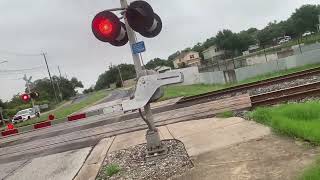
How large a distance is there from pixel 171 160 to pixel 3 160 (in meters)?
6.98

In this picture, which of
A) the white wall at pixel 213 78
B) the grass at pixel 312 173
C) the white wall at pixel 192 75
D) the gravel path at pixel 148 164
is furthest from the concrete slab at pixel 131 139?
the white wall at pixel 192 75

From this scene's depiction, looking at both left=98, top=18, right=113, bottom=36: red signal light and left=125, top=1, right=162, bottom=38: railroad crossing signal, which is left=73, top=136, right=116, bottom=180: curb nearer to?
left=98, top=18, right=113, bottom=36: red signal light

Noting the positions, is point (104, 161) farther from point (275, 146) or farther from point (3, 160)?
point (3, 160)

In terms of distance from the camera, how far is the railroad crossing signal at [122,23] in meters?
7.55

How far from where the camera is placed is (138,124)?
14430 millimetres

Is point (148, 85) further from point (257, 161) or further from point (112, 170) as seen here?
point (257, 161)

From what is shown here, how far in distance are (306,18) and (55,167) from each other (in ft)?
340

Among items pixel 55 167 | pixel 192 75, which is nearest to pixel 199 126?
pixel 55 167

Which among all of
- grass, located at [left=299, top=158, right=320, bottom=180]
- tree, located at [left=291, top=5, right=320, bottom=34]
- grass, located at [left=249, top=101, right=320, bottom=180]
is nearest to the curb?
grass, located at [left=249, top=101, right=320, bottom=180]

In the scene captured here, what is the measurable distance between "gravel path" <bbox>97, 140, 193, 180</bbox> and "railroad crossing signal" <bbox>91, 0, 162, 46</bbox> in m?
2.04

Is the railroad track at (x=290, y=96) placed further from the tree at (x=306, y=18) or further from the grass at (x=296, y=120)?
the tree at (x=306, y=18)

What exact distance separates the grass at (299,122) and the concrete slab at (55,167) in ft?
11.9

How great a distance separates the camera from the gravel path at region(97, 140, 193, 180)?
6.67 metres

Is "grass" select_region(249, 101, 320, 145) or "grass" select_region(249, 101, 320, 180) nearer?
"grass" select_region(249, 101, 320, 180)
